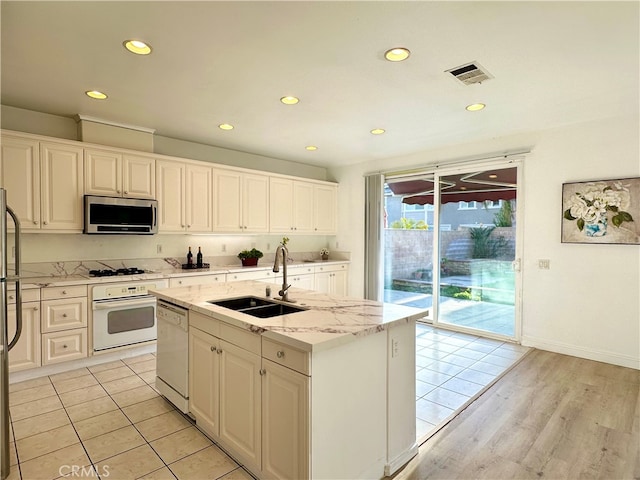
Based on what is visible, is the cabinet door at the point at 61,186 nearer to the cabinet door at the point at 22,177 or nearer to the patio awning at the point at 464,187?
the cabinet door at the point at 22,177

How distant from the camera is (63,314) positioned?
3418mm

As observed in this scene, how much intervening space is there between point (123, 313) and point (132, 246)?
3.03 ft

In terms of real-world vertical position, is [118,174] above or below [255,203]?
above

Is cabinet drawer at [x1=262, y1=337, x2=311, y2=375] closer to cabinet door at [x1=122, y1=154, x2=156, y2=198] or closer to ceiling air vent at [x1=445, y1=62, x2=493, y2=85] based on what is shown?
ceiling air vent at [x1=445, y1=62, x2=493, y2=85]

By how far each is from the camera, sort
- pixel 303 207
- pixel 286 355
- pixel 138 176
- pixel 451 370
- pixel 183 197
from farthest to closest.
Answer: pixel 303 207
pixel 183 197
pixel 138 176
pixel 451 370
pixel 286 355

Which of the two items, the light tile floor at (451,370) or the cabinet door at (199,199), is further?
the cabinet door at (199,199)

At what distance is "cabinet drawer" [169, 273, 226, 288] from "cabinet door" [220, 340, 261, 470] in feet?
7.21

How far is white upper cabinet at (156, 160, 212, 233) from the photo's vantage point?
14.1 feet

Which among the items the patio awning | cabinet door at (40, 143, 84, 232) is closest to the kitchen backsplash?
cabinet door at (40, 143, 84, 232)

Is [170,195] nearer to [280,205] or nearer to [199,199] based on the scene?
[199,199]

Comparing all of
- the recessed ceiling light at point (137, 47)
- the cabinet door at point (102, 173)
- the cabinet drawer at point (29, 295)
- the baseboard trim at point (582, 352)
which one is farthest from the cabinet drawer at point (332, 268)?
the recessed ceiling light at point (137, 47)

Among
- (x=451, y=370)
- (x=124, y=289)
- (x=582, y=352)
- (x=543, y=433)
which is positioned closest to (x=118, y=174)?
(x=124, y=289)

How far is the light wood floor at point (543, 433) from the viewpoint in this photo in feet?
6.79

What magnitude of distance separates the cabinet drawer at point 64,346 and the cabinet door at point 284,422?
2.67m
